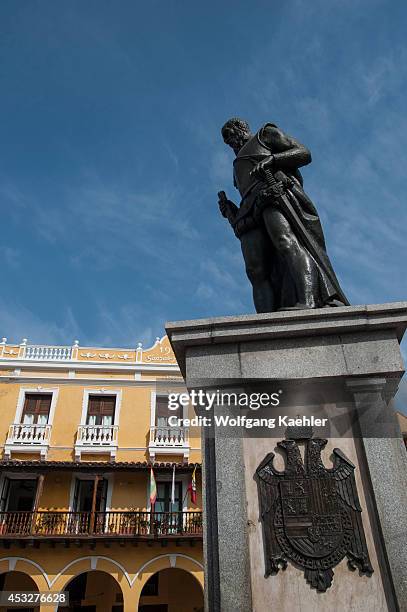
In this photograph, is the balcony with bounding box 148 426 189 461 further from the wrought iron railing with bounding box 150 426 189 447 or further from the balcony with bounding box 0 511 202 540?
the balcony with bounding box 0 511 202 540

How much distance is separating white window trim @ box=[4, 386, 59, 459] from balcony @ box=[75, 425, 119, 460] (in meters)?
1.35

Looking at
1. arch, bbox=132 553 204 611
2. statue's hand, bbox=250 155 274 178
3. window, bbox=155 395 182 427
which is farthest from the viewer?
window, bbox=155 395 182 427

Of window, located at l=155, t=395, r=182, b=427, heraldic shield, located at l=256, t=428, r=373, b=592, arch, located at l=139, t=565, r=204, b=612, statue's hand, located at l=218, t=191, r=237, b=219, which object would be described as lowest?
heraldic shield, located at l=256, t=428, r=373, b=592

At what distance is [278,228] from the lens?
4227mm

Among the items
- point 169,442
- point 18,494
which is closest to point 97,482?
point 169,442

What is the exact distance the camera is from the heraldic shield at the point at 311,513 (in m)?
2.79

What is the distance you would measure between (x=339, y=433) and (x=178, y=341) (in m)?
1.24

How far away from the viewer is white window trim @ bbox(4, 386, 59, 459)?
66.3 feet

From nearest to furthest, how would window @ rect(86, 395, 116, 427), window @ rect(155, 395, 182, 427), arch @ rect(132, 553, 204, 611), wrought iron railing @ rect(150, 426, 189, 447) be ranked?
arch @ rect(132, 553, 204, 611), wrought iron railing @ rect(150, 426, 189, 447), window @ rect(155, 395, 182, 427), window @ rect(86, 395, 116, 427)

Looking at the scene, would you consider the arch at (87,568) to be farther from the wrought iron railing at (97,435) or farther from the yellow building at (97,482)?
the wrought iron railing at (97,435)

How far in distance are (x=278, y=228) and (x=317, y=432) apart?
1823 mm

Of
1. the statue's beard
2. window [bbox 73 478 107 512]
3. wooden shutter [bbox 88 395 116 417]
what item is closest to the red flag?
window [bbox 73 478 107 512]

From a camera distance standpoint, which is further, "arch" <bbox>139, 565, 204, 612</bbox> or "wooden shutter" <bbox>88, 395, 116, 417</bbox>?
"wooden shutter" <bbox>88, 395, 116, 417</bbox>

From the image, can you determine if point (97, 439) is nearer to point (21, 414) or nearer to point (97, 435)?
point (97, 435)
